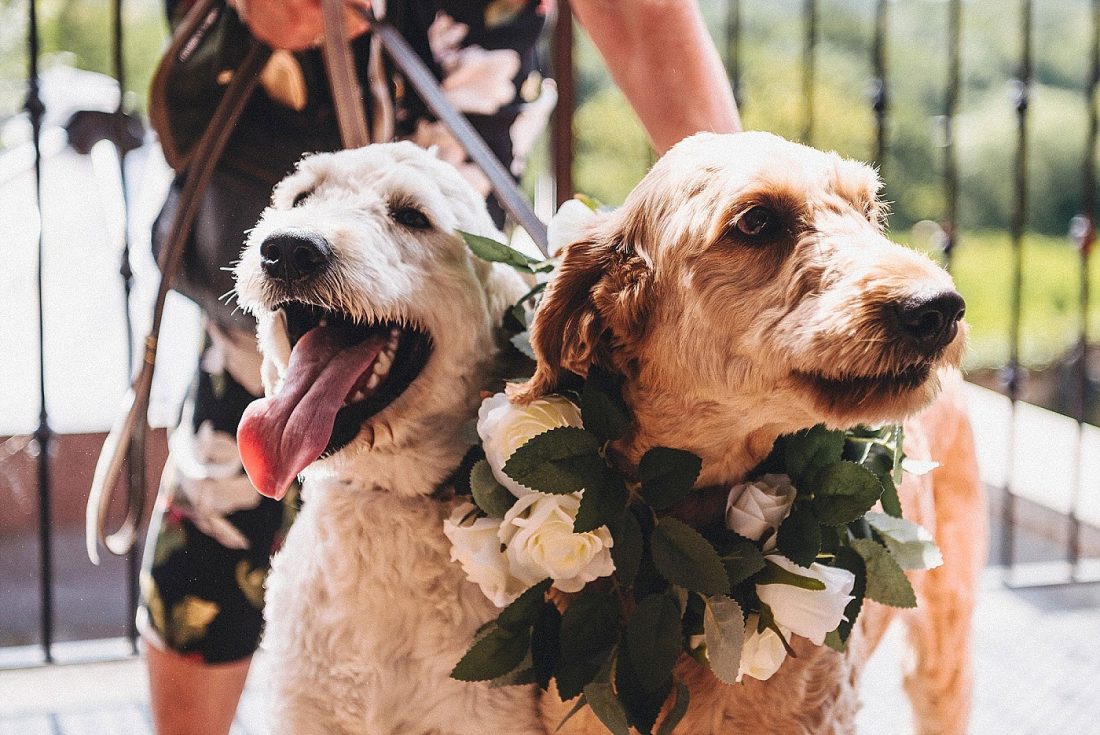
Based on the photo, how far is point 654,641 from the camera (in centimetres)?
98

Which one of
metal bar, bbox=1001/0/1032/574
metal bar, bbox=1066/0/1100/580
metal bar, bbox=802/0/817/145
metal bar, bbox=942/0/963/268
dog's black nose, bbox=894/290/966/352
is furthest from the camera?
metal bar, bbox=1066/0/1100/580

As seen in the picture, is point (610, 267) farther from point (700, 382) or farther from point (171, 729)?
point (171, 729)

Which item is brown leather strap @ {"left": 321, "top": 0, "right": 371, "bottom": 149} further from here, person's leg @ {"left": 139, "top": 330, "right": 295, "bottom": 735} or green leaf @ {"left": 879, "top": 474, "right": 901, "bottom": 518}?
green leaf @ {"left": 879, "top": 474, "right": 901, "bottom": 518}

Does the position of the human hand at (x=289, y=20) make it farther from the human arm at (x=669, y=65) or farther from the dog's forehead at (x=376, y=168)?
the human arm at (x=669, y=65)

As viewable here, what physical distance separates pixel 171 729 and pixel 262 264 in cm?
71

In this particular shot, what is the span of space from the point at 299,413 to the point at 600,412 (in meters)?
0.26

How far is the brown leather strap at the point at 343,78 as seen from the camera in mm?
1116

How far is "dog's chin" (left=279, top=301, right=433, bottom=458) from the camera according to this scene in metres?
1.03

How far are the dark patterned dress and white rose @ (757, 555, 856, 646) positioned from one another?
54cm

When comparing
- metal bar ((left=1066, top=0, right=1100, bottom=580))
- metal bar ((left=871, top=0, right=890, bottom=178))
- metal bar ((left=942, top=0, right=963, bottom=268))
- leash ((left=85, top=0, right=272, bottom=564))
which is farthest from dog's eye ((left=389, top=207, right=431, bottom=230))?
metal bar ((left=1066, top=0, right=1100, bottom=580))

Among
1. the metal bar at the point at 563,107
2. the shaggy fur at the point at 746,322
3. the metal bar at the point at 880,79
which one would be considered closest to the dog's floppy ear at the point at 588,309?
the shaggy fur at the point at 746,322

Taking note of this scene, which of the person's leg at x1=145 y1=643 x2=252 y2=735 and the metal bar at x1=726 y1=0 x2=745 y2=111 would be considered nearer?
the person's leg at x1=145 y1=643 x2=252 y2=735

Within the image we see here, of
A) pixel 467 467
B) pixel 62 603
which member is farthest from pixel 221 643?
pixel 467 467

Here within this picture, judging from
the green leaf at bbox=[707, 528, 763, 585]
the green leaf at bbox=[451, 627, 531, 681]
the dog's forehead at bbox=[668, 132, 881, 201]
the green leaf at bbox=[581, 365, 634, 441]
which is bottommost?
the green leaf at bbox=[451, 627, 531, 681]
